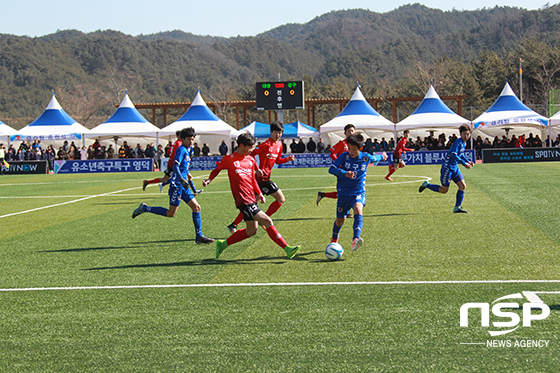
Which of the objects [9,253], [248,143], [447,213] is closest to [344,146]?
[447,213]

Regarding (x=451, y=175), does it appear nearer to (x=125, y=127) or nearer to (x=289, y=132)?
(x=125, y=127)

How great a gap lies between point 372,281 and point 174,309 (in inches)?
96.1

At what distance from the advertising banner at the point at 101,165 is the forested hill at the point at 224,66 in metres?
59.0

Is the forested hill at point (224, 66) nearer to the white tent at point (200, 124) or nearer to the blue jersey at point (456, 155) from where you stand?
the white tent at point (200, 124)

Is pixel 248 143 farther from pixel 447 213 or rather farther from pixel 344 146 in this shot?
pixel 447 213

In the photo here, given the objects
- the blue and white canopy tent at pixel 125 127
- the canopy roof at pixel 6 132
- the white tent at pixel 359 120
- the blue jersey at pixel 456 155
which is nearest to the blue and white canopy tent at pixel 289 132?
the white tent at pixel 359 120

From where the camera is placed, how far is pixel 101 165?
1526 inches

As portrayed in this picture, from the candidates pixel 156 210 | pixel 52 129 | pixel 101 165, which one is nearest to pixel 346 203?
pixel 156 210

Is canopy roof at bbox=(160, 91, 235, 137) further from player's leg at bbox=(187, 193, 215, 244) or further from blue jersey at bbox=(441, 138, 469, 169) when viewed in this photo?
player's leg at bbox=(187, 193, 215, 244)

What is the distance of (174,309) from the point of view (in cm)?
584

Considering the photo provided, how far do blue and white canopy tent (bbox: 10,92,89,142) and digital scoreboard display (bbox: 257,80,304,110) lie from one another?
1302 centimetres

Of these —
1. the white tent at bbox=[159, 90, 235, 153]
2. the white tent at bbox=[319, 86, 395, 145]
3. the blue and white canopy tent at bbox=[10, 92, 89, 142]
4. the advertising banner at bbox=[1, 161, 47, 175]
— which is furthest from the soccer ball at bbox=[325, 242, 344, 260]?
the blue and white canopy tent at bbox=[10, 92, 89, 142]

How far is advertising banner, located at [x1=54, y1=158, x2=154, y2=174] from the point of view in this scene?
38312mm

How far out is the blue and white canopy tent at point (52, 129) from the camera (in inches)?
1599
